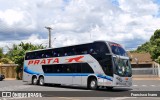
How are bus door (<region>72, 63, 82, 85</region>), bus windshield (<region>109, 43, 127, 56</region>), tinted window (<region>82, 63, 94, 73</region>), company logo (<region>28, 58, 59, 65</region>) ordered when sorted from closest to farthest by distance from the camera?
bus windshield (<region>109, 43, 127, 56</region>) → tinted window (<region>82, 63, 94, 73</region>) → bus door (<region>72, 63, 82, 85</region>) → company logo (<region>28, 58, 59, 65</region>)

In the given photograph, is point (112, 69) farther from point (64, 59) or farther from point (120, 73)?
point (64, 59)

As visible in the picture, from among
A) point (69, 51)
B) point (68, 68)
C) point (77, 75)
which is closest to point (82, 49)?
point (69, 51)

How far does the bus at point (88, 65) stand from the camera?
75.0 feet

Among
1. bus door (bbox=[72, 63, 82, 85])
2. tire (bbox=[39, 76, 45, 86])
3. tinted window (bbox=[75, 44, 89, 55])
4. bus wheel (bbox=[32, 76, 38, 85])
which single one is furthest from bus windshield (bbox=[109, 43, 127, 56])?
bus wheel (bbox=[32, 76, 38, 85])

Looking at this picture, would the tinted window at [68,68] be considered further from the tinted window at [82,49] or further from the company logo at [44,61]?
the tinted window at [82,49]

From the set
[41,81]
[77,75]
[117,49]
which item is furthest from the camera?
[41,81]

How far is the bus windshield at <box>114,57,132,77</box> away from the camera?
2278 cm

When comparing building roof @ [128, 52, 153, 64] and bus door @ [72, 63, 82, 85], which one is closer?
bus door @ [72, 63, 82, 85]

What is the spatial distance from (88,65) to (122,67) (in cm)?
273

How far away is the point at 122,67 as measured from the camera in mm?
23281

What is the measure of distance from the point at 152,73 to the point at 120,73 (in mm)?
27713

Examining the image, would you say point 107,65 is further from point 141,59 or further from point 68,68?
point 141,59

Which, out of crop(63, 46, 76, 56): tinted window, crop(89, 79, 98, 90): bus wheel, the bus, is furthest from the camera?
crop(63, 46, 76, 56): tinted window

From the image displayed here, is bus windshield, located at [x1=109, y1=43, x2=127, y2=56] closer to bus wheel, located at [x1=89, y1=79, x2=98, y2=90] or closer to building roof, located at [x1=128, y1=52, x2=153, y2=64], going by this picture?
bus wheel, located at [x1=89, y1=79, x2=98, y2=90]
